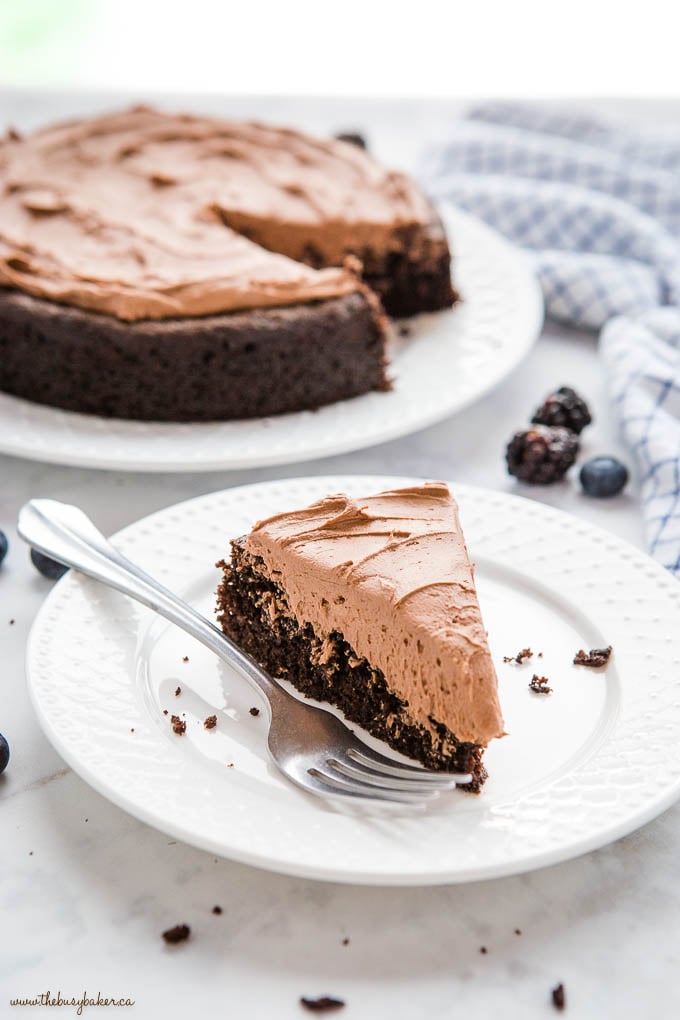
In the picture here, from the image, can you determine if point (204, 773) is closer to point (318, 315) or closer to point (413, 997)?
point (413, 997)

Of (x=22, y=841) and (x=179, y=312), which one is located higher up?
(x=179, y=312)

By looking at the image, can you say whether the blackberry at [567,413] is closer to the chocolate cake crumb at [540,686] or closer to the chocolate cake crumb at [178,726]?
the chocolate cake crumb at [540,686]

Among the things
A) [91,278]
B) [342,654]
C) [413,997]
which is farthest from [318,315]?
[413,997]

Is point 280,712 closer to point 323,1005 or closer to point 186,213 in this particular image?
point 323,1005

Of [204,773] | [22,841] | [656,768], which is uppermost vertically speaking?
[656,768]

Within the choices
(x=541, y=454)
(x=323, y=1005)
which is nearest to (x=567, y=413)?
(x=541, y=454)

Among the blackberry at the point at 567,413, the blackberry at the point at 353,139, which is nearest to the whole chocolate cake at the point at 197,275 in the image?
the blackberry at the point at 353,139

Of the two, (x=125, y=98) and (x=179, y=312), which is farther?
(x=125, y=98)
